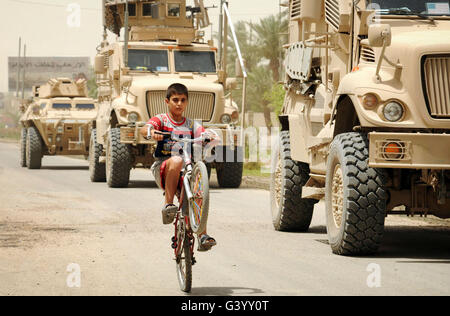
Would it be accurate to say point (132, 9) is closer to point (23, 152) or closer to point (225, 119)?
point (225, 119)

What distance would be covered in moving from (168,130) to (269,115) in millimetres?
47210

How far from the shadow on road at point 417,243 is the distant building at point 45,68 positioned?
11471 centimetres

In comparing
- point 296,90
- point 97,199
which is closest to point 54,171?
point 97,199

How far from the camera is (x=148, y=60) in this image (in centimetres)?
2236

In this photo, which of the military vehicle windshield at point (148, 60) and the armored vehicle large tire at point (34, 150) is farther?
the armored vehicle large tire at point (34, 150)

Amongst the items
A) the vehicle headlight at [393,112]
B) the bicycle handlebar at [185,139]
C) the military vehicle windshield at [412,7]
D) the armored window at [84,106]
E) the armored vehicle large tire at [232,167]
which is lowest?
the armored vehicle large tire at [232,167]

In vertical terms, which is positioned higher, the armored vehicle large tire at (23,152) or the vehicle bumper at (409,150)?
the vehicle bumper at (409,150)

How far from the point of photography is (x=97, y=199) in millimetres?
18250

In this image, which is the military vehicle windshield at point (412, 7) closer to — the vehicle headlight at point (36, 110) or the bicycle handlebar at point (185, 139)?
the bicycle handlebar at point (185, 139)

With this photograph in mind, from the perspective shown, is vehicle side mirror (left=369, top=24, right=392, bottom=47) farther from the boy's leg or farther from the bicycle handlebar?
the boy's leg

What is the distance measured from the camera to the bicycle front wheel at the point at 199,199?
25.9ft

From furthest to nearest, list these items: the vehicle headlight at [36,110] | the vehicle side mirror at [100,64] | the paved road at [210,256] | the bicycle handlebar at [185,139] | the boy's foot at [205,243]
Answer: the vehicle headlight at [36,110] < the vehicle side mirror at [100,64] < the bicycle handlebar at [185,139] < the paved road at [210,256] < the boy's foot at [205,243]

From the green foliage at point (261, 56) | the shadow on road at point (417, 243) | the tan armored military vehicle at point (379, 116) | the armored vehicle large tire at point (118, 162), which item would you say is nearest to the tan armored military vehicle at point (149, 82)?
the armored vehicle large tire at point (118, 162)
